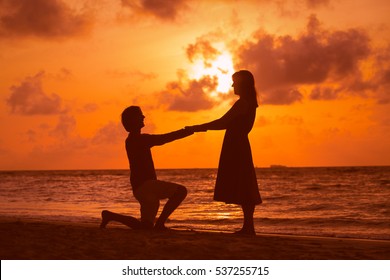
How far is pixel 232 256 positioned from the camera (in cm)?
606

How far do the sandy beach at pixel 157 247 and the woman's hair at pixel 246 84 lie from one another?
202 cm

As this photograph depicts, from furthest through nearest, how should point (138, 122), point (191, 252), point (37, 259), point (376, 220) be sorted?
point (376, 220), point (138, 122), point (191, 252), point (37, 259)

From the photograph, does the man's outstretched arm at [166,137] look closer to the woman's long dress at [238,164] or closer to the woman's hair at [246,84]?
the woman's long dress at [238,164]

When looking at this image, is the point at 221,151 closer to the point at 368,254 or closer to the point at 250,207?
the point at 250,207

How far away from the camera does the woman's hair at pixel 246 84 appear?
25.9ft

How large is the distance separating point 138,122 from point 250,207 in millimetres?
2086

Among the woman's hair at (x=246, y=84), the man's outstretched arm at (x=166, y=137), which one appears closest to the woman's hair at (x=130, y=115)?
the man's outstretched arm at (x=166, y=137)

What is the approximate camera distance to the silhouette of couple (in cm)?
A: 788

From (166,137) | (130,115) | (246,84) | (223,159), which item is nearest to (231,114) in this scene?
(246,84)

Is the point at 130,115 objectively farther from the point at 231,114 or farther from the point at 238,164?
the point at 238,164

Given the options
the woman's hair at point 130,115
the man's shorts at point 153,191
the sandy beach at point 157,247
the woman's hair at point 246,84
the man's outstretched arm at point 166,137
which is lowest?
the sandy beach at point 157,247

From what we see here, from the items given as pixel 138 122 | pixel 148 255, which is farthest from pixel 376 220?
pixel 148 255

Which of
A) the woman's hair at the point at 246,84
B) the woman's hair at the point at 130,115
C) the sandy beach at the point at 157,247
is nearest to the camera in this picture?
the sandy beach at the point at 157,247

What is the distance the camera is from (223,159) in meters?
8.17
